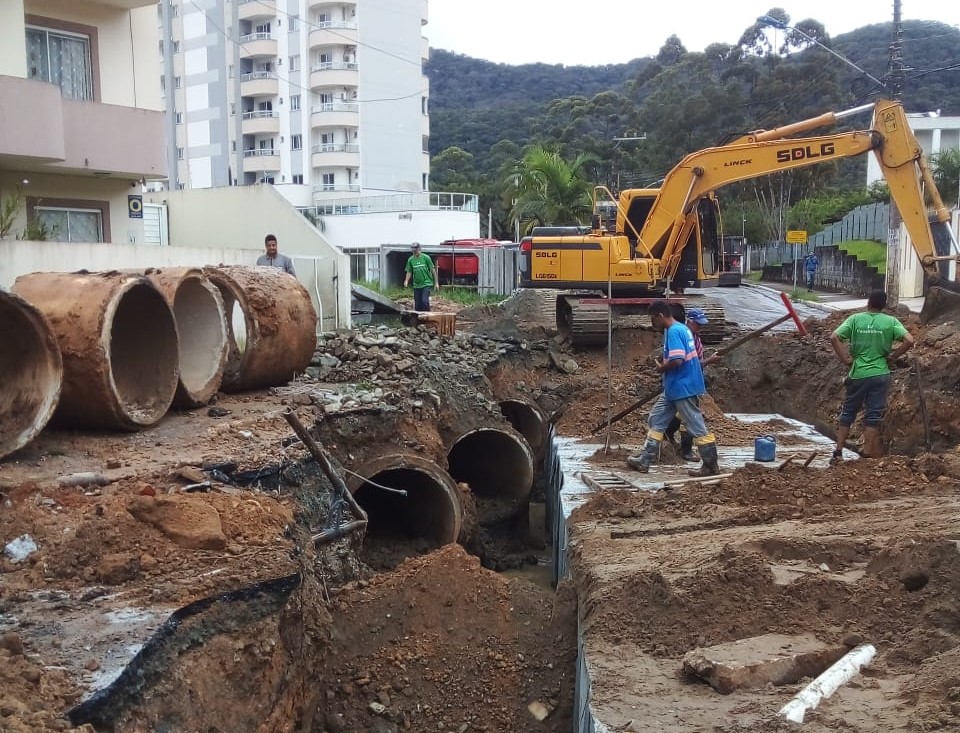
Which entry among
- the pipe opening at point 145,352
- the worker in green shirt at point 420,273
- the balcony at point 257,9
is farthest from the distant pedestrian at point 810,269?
the balcony at point 257,9

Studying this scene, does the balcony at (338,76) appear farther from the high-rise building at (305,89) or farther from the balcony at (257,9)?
the balcony at (257,9)

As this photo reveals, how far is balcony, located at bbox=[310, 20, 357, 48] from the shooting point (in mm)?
44781

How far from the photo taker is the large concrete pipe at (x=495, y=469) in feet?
35.7

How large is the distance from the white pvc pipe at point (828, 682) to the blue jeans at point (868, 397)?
14.9ft

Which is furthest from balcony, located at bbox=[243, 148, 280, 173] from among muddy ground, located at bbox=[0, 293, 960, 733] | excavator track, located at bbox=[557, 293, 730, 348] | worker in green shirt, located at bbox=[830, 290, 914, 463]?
worker in green shirt, located at bbox=[830, 290, 914, 463]

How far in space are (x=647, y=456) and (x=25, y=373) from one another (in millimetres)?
5201

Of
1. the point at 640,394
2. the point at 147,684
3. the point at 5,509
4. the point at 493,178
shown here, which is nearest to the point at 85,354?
the point at 5,509

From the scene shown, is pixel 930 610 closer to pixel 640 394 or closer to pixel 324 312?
pixel 640 394

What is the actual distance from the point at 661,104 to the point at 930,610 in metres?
47.1

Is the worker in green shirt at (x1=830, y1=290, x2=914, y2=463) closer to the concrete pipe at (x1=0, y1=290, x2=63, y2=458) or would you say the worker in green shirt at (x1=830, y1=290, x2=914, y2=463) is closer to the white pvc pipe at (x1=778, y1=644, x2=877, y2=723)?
the white pvc pipe at (x1=778, y1=644, x2=877, y2=723)

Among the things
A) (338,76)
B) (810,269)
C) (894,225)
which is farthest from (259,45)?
(894,225)

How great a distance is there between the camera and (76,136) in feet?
44.2

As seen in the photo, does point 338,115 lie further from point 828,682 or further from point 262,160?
point 828,682

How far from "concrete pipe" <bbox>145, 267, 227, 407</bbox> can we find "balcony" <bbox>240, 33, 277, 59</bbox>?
4115cm
